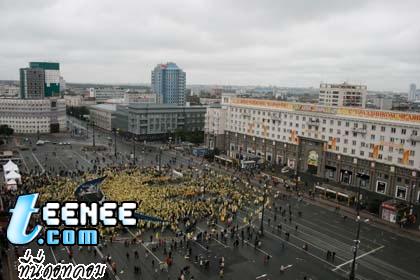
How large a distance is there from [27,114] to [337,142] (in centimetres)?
11161

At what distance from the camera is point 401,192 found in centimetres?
6338

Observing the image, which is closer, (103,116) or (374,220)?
(374,220)

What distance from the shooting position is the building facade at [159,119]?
396 feet

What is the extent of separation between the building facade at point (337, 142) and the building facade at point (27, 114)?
76820 mm

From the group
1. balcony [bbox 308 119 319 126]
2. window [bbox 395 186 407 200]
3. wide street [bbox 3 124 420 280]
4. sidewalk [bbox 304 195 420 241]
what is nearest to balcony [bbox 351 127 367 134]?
balcony [bbox 308 119 319 126]

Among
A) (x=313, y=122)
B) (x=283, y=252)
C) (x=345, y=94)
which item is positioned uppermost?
(x=345, y=94)

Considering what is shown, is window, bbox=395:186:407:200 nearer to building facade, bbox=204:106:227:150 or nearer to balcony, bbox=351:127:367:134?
balcony, bbox=351:127:367:134

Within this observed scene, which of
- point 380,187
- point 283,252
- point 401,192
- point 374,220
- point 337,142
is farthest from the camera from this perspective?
point 337,142

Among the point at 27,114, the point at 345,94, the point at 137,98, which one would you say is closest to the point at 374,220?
the point at 345,94

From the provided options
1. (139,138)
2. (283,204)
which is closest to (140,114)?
(139,138)

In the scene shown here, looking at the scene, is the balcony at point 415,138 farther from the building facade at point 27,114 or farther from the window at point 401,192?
the building facade at point 27,114

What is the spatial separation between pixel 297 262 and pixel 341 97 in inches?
5572

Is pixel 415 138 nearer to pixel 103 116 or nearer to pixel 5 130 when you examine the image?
pixel 103 116

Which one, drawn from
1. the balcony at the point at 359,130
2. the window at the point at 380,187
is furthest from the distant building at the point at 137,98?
the window at the point at 380,187
